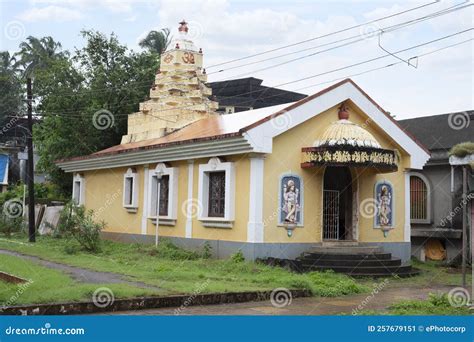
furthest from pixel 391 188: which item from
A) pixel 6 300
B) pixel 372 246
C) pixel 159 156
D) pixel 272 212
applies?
pixel 6 300

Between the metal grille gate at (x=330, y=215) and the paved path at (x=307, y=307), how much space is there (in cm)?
508

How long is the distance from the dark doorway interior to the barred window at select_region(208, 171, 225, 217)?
3.33 meters

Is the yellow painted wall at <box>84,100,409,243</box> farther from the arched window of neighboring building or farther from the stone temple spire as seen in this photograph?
the stone temple spire

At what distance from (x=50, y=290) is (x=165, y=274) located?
12.7ft

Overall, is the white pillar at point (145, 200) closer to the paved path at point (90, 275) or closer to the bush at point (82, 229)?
the bush at point (82, 229)

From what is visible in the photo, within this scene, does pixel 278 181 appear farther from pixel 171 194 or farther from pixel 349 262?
pixel 171 194

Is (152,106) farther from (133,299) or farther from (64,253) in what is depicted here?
(133,299)

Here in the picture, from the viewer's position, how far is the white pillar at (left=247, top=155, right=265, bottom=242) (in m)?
16.1

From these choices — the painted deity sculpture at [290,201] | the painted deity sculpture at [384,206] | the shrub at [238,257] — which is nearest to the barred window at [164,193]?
the shrub at [238,257]

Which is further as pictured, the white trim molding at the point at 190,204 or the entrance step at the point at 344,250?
the white trim molding at the point at 190,204

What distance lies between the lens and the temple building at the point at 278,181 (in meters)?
16.4

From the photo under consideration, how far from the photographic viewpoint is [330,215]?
18.6m

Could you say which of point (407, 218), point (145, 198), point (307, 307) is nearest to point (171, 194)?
point (145, 198)

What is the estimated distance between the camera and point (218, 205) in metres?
17.6
